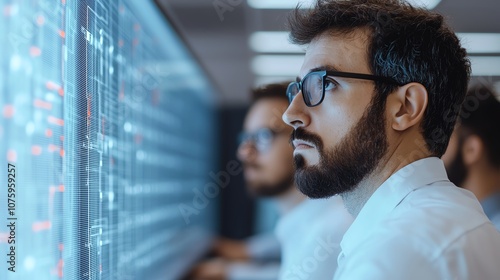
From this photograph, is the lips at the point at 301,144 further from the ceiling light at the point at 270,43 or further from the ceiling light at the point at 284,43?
the ceiling light at the point at 270,43

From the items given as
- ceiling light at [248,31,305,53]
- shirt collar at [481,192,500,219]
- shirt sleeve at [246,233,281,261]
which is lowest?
shirt sleeve at [246,233,281,261]

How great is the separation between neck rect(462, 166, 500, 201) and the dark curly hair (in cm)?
84

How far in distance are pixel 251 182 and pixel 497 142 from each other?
3.09 ft

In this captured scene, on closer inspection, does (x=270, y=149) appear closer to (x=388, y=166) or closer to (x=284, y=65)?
(x=388, y=166)

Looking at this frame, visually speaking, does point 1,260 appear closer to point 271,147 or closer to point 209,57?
point 271,147

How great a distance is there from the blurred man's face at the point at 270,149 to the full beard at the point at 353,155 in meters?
1.08

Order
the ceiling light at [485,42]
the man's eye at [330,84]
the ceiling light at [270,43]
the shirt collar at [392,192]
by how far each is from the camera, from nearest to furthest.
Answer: the shirt collar at [392,192], the man's eye at [330,84], the ceiling light at [485,42], the ceiling light at [270,43]

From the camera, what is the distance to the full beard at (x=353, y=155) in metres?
1.03

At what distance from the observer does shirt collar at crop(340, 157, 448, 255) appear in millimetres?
951

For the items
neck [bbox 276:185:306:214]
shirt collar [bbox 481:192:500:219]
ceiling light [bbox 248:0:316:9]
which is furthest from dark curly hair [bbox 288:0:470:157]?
ceiling light [bbox 248:0:316:9]

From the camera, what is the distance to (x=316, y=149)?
1.07 meters

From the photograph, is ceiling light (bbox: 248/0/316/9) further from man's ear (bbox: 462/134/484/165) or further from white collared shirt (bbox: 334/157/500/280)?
white collared shirt (bbox: 334/157/500/280)

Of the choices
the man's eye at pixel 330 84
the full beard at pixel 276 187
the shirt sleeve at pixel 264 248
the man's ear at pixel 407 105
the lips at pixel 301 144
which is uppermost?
the man's eye at pixel 330 84

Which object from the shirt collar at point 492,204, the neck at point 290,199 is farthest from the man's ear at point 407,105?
the neck at point 290,199
